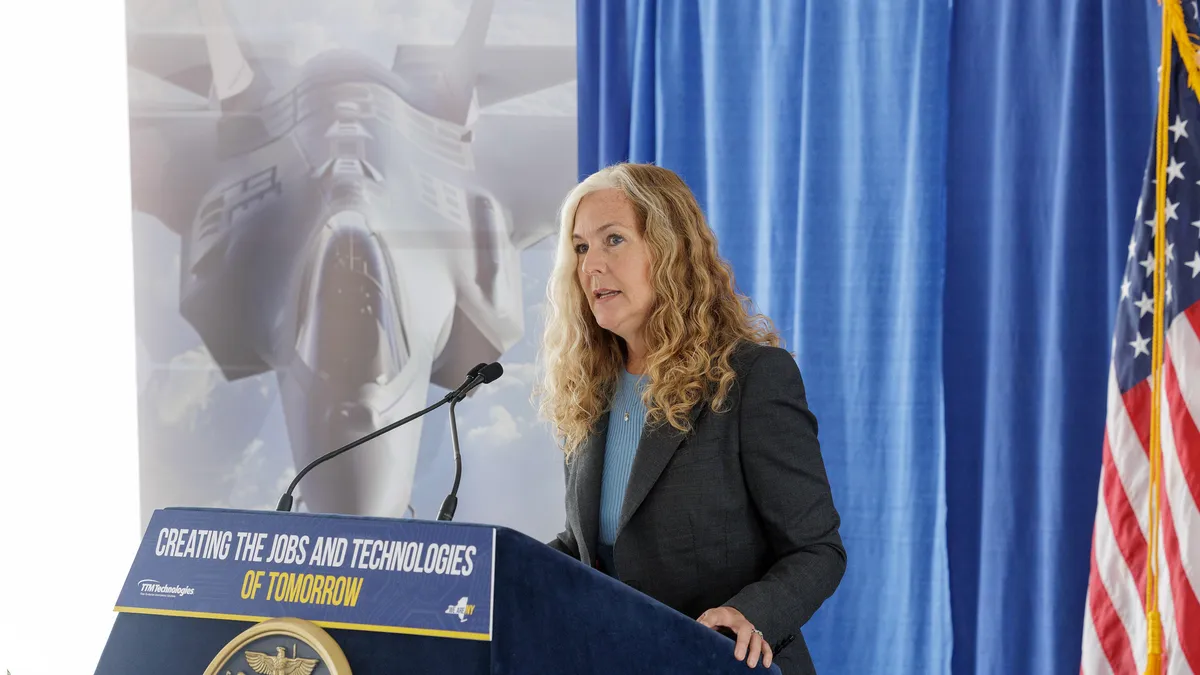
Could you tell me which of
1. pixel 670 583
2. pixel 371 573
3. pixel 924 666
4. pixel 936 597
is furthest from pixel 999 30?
pixel 371 573

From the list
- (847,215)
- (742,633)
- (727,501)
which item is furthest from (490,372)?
(847,215)

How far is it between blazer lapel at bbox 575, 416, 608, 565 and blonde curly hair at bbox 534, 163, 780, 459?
3 centimetres

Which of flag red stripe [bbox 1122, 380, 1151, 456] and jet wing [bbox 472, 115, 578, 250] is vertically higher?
jet wing [bbox 472, 115, 578, 250]

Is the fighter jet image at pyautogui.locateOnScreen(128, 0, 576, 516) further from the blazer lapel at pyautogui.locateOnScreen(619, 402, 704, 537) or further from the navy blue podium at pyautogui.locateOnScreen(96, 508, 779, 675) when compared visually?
the navy blue podium at pyautogui.locateOnScreen(96, 508, 779, 675)

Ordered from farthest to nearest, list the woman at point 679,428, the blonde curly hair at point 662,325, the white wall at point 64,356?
the white wall at point 64,356
the blonde curly hair at point 662,325
the woman at point 679,428

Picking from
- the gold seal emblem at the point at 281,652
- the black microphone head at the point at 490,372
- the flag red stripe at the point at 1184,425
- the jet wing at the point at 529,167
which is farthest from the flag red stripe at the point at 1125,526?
the gold seal emblem at the point at 281,652

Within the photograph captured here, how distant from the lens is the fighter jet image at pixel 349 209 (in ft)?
10.3

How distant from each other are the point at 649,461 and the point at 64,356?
105 inches

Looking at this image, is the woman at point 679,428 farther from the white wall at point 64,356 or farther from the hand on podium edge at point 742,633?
the white wall at point 64,356

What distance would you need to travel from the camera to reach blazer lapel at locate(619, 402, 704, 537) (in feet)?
5.02

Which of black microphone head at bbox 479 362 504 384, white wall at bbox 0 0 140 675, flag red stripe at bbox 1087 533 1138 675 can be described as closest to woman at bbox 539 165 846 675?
black microphone head at bbox 479 362 504 384

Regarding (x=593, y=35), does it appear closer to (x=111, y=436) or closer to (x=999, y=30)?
(x=999, y=30)

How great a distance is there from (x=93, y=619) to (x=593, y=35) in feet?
8.35

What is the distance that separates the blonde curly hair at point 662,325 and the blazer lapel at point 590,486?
0.03 metres
